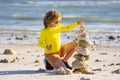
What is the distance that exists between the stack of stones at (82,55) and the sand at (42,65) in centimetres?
25

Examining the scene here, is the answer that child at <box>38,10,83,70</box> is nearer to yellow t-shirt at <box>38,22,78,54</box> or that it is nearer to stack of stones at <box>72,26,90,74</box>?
yellow t-shirt at <box>38,22,78,54</box>

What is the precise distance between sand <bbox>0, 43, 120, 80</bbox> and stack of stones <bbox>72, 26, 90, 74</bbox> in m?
0.25

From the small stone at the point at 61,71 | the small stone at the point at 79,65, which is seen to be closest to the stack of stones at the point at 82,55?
the small stone at the point at 79,65

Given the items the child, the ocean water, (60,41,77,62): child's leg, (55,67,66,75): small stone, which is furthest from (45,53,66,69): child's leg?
the ocean water

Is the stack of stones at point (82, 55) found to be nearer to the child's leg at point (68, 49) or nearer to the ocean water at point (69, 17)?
the child's leg at point (68, 49)

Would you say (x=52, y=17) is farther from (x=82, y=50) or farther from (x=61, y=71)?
(x=61, y=71)

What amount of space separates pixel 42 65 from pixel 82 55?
155 cm

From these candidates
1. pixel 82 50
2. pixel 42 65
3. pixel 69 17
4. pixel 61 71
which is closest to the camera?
pixel 61 71

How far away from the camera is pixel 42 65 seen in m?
11.2

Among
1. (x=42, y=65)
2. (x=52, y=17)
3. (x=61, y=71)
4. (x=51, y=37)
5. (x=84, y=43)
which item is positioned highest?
(x=52, y=17)

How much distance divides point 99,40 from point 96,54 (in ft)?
13.0

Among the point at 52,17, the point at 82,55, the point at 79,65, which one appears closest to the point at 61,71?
the point at 79,65

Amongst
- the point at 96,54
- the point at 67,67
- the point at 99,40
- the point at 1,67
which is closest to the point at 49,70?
the point at 67,67

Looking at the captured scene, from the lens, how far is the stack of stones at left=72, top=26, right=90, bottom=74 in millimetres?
9672
